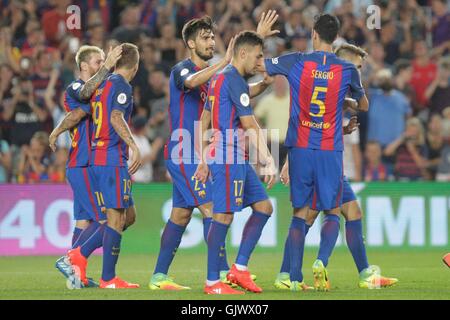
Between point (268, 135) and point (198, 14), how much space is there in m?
3.72

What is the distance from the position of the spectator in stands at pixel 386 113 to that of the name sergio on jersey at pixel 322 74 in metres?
6.68

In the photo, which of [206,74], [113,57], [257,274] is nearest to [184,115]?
[206,74]

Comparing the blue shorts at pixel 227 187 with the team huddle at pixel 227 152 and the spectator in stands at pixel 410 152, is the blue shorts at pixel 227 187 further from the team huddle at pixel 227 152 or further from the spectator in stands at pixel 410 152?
the spectator in stands at pixel 410 152

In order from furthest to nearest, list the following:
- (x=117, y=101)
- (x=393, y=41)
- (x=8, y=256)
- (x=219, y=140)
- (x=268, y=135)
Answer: (x=393, y=41) < (x=268, y=135) < (x=8, y=256) < (x=117, y=101) < (x=219, y=140)

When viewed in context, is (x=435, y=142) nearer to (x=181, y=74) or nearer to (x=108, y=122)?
(x=181, y=74)

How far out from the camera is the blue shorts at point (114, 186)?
1029 cm

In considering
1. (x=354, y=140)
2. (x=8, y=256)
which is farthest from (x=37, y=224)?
(x=354, y=140)

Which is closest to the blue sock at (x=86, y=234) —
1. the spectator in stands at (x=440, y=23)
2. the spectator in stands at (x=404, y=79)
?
the spectator in stands at (x=404, y=79)

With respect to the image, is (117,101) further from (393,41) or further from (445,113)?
(393,41)

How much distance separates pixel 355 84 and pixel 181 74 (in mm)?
1567

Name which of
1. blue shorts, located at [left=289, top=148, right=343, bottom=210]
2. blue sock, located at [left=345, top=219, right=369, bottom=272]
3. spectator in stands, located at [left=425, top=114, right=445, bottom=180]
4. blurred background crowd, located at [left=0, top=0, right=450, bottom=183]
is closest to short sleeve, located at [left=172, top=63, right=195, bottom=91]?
blue shorts, located at [left=289, top=148, right=343, bottom=210]

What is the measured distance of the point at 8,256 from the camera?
1487 centimetres

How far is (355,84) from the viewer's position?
392 inches

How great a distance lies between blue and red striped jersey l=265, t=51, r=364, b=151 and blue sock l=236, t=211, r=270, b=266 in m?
0.70
